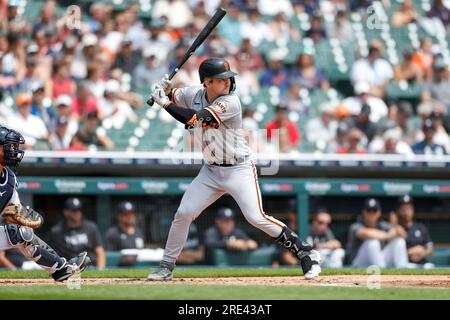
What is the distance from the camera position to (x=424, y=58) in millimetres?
14867

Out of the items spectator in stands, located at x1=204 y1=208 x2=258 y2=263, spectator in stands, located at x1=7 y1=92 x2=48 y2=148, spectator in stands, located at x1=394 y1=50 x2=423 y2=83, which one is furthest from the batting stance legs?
spectator in stands, located at x1=394 y1=50 x2=423 y2=83

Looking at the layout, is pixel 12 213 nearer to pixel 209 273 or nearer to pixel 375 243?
pixel 209 273

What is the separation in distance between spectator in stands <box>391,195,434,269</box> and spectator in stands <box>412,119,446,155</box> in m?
1.02

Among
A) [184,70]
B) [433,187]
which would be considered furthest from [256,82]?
[433,187]

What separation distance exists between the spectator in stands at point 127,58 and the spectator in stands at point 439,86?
3927 millimetres

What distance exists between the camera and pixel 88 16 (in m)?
14.3

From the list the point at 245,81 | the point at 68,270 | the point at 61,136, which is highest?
the point at 245,81

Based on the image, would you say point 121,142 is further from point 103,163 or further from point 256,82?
point 256,82

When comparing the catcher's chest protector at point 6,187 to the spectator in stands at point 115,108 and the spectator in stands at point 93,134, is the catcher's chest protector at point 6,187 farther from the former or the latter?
the spectator in stands at point 115,108

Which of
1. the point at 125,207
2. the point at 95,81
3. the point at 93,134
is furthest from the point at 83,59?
the point at 125,207

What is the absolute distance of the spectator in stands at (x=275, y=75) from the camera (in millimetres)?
13758

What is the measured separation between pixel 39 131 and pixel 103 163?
894 millimetres

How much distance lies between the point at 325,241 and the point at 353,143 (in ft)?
4.99

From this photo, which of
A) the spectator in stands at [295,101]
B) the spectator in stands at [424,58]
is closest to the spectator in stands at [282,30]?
the spectator in stands at [295,101]
